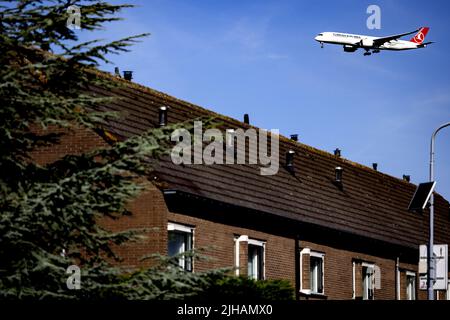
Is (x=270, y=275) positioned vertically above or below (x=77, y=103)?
below

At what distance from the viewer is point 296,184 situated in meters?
36.1

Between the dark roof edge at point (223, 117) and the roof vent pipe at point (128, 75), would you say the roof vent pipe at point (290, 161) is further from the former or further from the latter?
the roof vent pipe at point (128, 75)

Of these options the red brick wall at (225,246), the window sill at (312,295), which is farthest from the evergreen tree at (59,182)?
the window sill at (312,295)

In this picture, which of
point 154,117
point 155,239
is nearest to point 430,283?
point 155,239

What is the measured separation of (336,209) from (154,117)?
909 cm

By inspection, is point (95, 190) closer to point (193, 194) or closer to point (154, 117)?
point (193, 194)

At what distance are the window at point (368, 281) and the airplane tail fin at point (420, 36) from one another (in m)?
59.3

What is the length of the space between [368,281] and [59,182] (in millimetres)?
25461

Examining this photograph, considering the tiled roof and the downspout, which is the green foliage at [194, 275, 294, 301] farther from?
the downspout

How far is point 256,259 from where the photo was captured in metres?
31.6

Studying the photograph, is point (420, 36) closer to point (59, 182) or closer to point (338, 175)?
point (338, 175)

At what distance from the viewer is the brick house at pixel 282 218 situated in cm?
A: 2761
